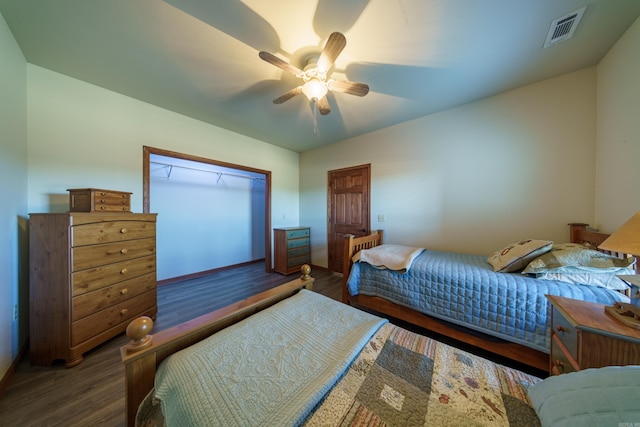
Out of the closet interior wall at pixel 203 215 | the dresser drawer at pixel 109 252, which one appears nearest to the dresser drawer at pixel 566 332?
the dresser drawer at pixel 109 252

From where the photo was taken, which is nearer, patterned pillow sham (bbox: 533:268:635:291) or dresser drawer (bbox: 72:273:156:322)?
patterned pillow sham (bbox: 533:268:635:291)

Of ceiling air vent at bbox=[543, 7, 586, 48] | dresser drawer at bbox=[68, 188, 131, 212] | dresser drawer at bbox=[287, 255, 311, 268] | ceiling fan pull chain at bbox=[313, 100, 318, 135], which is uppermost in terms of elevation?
ceiling air vent at bbox=[543, 7, 586, 48]

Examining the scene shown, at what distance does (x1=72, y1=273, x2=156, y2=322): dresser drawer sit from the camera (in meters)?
1.52

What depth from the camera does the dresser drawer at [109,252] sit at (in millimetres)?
1529

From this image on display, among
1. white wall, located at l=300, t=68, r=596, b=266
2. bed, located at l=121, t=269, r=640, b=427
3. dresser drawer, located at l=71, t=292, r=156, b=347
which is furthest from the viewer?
white wall, located at l=300, t=68, r=596, b=266

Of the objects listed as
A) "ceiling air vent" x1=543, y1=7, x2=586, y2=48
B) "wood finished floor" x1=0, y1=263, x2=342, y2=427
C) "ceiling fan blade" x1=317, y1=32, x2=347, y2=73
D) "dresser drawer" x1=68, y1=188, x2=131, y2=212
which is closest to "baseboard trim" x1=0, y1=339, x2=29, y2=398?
"wood finished floor" x1=0, y1=263, x2=342, y2=427

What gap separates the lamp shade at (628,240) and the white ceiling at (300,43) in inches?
56.7

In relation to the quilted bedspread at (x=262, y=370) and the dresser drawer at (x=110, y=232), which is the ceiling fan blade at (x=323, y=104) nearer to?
the quilted bedspread at (x=262, y=370)

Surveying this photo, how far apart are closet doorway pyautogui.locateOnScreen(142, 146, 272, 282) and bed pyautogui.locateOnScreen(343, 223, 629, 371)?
2407mm

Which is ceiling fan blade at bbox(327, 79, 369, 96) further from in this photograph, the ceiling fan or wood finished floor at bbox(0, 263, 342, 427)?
wood finished floor at bbox(0, 263, 342, 427)

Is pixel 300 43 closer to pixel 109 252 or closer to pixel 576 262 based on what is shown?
pixel 109 252

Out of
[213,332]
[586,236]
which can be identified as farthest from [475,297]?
[213,332]

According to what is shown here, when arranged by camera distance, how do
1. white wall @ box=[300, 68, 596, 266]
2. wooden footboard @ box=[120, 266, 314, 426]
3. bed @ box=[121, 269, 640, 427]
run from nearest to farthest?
bed @ box=[121, 269, 640, 427], wooden footboard @ box=[120, 266, 314, 426], white wall @ box=[300, 68, 596, 266]

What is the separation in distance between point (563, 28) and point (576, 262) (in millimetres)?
1684
